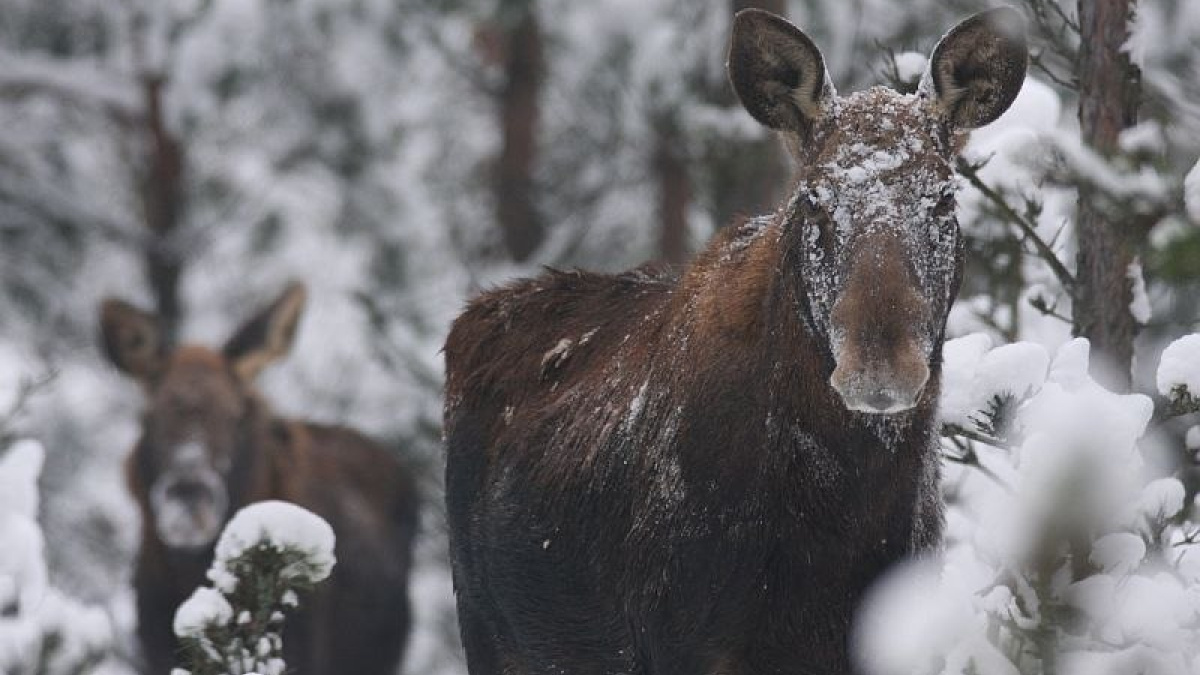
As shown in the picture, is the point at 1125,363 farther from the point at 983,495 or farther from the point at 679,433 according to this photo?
the point at 679,433

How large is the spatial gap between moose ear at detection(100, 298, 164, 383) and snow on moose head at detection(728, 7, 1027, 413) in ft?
20.2

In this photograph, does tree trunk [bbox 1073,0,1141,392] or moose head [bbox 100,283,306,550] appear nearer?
tree trunk [bbox 1073,0,1141,392]

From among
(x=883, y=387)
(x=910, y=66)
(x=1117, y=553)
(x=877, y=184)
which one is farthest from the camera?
(x=910, y=66)

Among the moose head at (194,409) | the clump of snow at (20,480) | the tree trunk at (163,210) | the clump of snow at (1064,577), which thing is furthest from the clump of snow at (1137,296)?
the tree trunk at (163,210)

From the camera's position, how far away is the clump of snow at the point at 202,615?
207 inches

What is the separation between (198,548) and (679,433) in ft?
17.2

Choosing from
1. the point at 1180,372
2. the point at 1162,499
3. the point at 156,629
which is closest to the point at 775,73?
the point at 1180,372

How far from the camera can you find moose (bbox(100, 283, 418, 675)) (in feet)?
31.7

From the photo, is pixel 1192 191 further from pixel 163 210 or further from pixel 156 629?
pixel 163 210

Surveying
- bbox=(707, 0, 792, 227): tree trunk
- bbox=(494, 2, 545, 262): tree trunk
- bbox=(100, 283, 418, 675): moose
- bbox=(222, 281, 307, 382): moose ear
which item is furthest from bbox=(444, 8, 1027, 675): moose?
bbox=(494, 2, 545, 262): tree trunk

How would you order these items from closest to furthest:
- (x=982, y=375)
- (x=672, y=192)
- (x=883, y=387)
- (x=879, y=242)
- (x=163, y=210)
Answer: (x=883, y=387), (x=879, y=242), (x=982, y=375), (x=672, y=192), (x=163, y=210)

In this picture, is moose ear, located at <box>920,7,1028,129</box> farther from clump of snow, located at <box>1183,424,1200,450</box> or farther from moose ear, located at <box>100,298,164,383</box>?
moose ear, located at <box>100,298,164,383</box>

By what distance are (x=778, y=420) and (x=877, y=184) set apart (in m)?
0.64

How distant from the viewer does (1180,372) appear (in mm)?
4809
